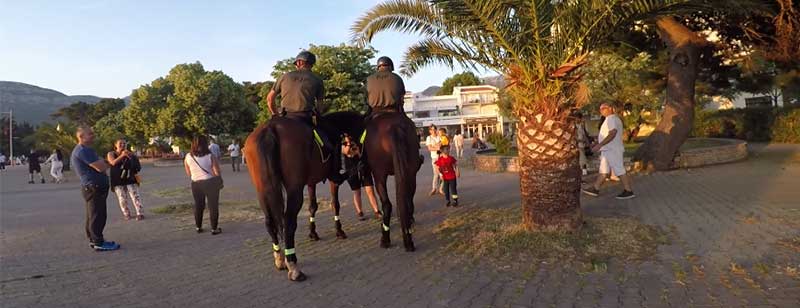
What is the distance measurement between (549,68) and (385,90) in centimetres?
209

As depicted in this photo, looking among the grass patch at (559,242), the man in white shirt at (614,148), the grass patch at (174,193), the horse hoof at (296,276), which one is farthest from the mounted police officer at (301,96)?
the grass patch at (174,193)

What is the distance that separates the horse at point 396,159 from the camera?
18.8ft

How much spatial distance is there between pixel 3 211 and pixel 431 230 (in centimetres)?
1090

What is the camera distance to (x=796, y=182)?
383 inches

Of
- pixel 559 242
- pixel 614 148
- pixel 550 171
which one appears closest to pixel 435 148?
pixel 614 148

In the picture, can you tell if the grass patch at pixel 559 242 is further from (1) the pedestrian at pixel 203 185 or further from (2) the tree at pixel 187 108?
(2) the tree at pixel 187 108

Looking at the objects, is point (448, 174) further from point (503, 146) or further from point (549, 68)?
point (503, 146)

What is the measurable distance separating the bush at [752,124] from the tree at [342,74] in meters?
19.2

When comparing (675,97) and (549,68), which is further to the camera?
(675,97)

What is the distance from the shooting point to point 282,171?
5062mm

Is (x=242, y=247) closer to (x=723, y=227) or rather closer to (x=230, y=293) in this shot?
(x=230, y=293)

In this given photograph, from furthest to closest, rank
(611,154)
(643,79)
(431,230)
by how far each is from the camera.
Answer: (643,79), (611,154), (431,230)

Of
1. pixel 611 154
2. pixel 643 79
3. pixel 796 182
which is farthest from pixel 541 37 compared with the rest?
pixel 643 79

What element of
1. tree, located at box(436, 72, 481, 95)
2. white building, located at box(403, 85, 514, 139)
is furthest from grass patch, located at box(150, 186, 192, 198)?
tree, located at box(436, 72, 481, 95)
